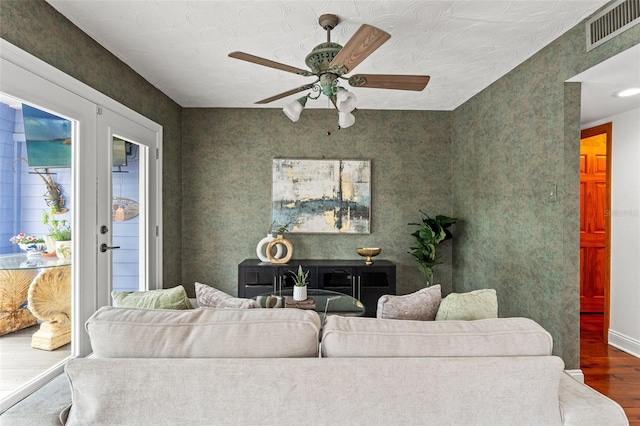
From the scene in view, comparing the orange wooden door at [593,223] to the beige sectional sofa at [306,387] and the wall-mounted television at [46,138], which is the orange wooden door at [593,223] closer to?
the beige sectional sofa at [306,387]

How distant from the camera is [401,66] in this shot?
Result: 10.4ft

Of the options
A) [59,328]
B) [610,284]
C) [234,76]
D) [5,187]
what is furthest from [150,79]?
[610,284]

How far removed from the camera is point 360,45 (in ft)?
6.09

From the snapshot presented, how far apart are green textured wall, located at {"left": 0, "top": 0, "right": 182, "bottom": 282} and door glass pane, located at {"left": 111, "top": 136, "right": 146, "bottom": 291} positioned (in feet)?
1.38

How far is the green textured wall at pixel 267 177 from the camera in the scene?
14.9 feet

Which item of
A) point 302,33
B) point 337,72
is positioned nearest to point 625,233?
point 337,72

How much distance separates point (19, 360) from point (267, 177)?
294 cm

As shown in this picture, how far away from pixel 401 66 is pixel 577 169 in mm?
1545

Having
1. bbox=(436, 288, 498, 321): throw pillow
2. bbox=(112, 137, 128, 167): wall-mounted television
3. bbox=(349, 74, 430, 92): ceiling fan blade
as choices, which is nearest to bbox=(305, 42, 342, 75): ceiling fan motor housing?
bbox=(349, 74, 430, 92): ceiling fan blade

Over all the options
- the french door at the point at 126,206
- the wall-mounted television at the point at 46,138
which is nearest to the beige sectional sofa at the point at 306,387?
the wall-mounted television at the point at 46,138

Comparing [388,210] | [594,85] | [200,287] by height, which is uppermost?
[594,85]

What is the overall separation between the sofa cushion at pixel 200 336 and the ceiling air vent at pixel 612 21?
2366 mm

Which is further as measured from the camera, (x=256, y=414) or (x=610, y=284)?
(x=610, y=284)

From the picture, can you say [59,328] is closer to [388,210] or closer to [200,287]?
[200,287]
